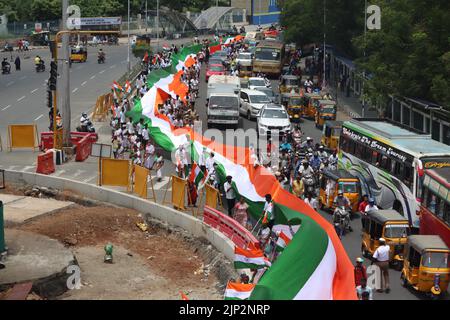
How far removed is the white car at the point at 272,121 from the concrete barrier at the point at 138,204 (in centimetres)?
1334

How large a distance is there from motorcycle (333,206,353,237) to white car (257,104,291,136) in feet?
51.6

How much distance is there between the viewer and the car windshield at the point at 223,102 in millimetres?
45500

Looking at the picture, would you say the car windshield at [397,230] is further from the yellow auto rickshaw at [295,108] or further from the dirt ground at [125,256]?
the yellow auto rickshaw at [295,108]

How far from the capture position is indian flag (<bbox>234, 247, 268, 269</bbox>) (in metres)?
19.6

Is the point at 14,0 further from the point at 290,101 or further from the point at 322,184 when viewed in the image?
the point at 322,184

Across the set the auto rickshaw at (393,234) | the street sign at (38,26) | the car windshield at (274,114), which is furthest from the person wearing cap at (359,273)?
the street sign at (38,26)

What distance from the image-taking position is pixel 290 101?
49094 mm

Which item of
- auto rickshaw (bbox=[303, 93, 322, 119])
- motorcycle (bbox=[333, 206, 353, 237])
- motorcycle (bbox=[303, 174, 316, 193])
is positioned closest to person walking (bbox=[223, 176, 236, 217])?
motorcycle (bbox=[303, 174, 316, 193])

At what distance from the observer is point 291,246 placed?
57.8ft

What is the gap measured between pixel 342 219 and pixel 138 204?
699 cm

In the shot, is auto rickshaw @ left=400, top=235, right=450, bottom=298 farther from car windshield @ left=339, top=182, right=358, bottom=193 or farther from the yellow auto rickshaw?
the yellow auto rickshaw

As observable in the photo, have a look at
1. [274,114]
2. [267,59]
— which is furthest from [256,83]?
[267,59]

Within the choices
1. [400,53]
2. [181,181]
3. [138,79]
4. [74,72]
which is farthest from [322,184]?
[74,72]

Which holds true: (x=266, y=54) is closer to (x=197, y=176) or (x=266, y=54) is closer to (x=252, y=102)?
(x=252, y=102)
